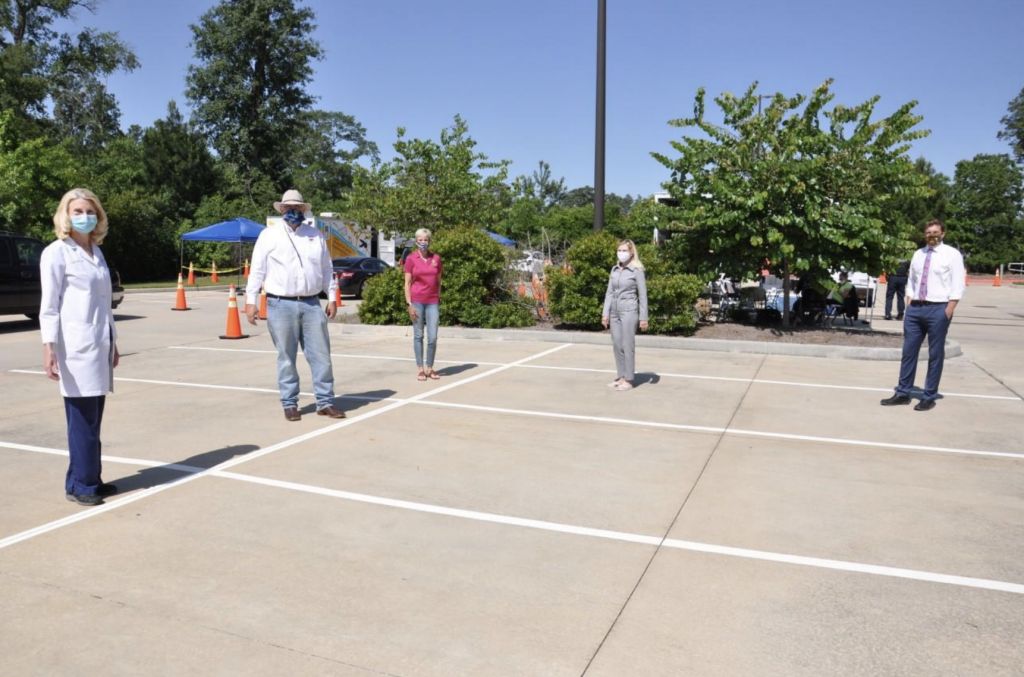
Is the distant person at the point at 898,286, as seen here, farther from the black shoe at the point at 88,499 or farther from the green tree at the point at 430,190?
the black shoe at the point at 88,499

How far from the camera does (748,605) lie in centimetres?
373

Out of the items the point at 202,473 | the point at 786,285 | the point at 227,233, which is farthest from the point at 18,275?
the point at 786,285

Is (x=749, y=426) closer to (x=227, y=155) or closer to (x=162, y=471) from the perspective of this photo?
(x=162, y=471)

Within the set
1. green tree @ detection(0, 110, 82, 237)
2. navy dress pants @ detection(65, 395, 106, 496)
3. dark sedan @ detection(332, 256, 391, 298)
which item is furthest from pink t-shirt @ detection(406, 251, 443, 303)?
green tree @ detection(0, 110, 82, 237)

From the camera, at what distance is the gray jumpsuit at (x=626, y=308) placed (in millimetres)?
9195

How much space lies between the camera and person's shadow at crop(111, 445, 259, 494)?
5461mm

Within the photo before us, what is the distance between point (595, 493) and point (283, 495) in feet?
6.82

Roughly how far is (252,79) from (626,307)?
49529 millimetres

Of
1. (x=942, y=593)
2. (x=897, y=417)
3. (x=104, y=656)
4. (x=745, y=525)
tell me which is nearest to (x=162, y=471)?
(x=104, y=656)

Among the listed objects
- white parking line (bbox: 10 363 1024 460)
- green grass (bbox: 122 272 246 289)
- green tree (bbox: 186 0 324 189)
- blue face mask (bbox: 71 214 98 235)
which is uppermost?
green tree (bbox: 186 0 324 189)

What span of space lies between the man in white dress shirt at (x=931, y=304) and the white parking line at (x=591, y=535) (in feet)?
15.7

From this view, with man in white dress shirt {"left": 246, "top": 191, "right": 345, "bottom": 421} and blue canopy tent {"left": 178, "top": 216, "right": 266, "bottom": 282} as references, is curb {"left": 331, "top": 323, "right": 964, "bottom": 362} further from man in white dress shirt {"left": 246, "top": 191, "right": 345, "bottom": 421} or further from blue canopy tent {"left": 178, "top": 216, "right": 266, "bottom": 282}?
blue canopy tent {"left": 178, "top": 216, "right": 266, "bottom": 282}

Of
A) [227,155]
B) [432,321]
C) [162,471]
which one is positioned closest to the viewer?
[162,471]

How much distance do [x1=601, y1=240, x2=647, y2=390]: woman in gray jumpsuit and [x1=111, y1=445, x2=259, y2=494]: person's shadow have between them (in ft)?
14.6
